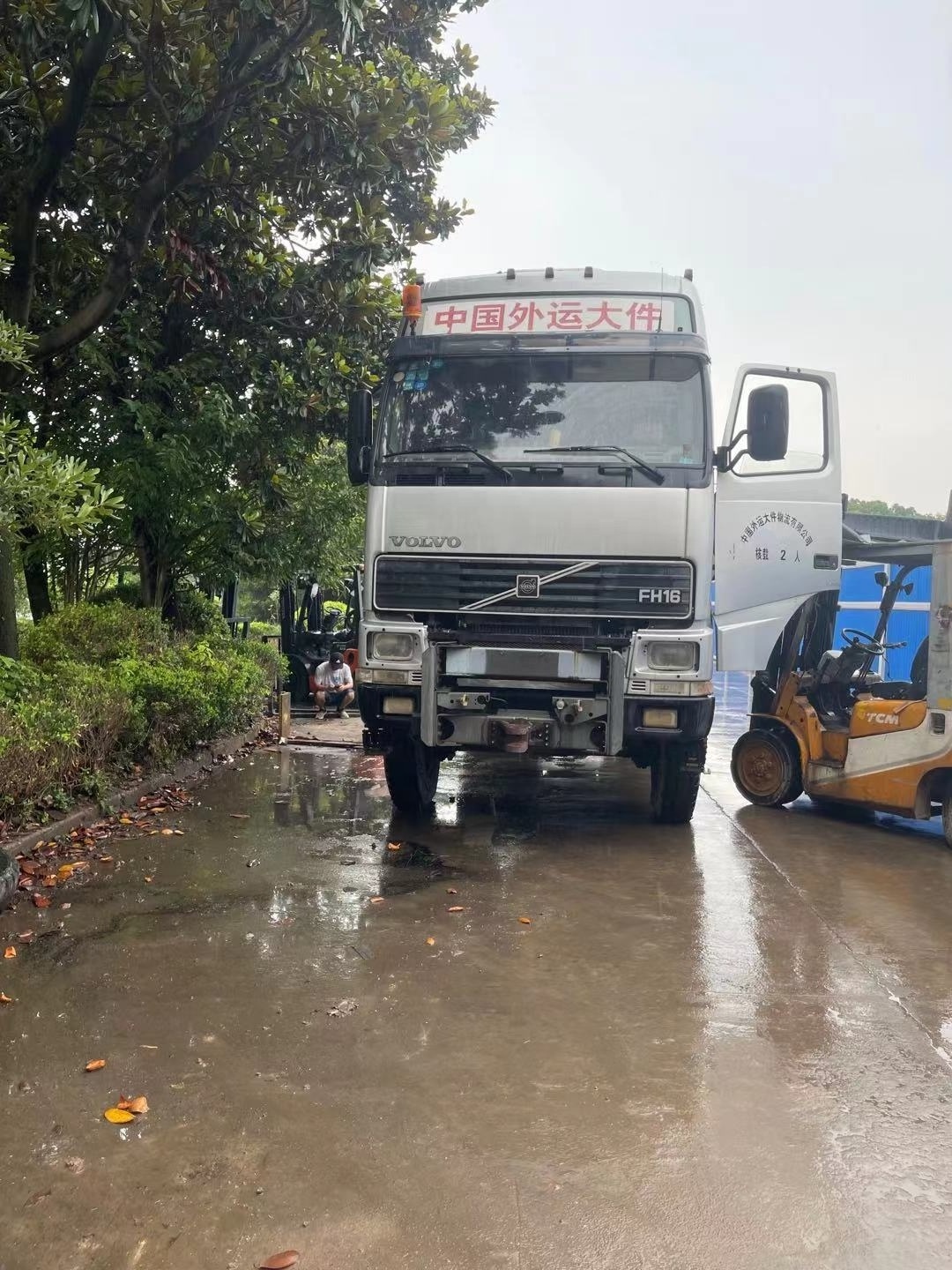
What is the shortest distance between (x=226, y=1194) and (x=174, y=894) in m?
2.80

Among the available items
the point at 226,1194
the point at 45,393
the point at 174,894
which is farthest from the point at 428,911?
the point at 45,393

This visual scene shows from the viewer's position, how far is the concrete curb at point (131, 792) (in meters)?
5.84

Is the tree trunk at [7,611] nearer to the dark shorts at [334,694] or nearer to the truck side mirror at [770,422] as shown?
the truck side mirror at [770,422]

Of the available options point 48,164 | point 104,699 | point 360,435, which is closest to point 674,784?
point 360,435

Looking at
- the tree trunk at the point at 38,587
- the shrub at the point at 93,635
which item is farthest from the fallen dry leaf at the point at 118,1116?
the tree trunk at the point at 38,587

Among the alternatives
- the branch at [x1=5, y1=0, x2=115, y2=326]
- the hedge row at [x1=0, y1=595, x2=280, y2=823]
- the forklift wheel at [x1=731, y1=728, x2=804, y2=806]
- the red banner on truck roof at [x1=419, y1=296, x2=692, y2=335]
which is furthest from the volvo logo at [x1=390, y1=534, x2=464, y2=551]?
the forklift wheel at [x1=731, y1=728, x2=804, y2=806]

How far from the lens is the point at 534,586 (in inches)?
247

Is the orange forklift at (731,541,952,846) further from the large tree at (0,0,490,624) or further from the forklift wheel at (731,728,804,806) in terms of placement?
the large tree at (0,0,490,624)

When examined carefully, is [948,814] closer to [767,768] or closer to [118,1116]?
[767,768]

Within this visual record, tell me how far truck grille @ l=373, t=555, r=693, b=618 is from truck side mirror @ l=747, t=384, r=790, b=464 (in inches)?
41.9

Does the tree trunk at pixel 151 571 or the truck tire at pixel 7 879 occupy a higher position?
the tree trunk at pixel 151 571

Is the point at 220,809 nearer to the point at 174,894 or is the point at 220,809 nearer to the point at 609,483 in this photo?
the point at 174,894

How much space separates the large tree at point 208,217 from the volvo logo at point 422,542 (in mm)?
2748

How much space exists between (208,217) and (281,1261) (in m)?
8.22
